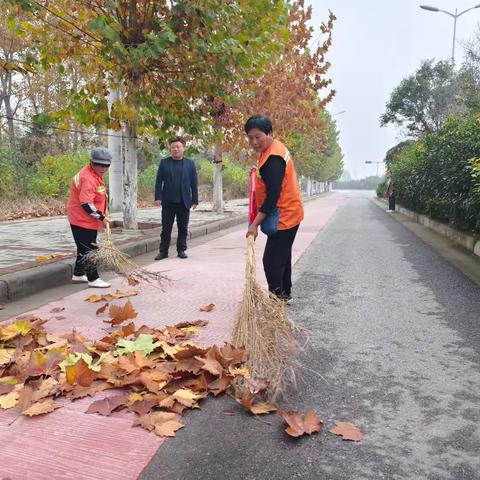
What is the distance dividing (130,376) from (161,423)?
52cm

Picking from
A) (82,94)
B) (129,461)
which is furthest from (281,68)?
(129,461)

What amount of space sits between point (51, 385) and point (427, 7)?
28.8 m

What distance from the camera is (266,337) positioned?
3.00 m

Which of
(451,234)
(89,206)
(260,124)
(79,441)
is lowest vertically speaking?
(79,441)

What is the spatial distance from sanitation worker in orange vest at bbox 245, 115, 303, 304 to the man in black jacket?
329 cm

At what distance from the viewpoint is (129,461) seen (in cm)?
209

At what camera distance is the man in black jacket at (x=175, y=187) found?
23.9 feet

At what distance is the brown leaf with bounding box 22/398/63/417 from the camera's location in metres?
2.48

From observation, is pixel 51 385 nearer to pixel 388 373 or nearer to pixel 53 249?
pixel 388 373

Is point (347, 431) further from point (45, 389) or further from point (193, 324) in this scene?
point (193, 324)

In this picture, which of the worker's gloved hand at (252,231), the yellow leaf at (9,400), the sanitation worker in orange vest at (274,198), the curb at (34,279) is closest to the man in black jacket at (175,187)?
the curb at (34,279)

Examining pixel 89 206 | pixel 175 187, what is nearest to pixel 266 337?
pixel 89 206

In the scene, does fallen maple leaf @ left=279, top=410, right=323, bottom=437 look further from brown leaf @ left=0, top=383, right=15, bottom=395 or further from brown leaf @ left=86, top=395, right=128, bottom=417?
brown leaf @ left=0, top=383, right=15, bottom=395

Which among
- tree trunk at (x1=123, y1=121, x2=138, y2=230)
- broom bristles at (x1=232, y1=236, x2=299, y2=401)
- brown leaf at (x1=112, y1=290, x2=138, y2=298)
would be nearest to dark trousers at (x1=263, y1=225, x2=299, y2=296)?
broom bristles at (x1=232, y1=236, x2=299, y2=401)
